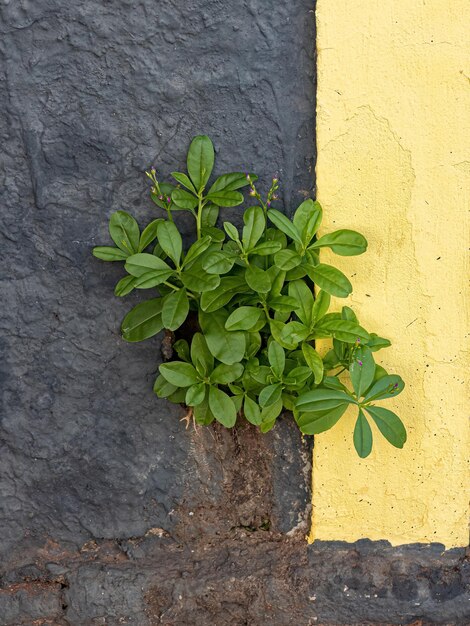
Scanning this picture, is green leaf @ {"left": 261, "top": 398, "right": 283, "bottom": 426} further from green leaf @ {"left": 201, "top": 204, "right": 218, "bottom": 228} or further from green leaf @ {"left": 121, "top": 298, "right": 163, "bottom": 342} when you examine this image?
green leaf @ {"left": 201, "top": 204, "right": 218, "bottom": 228}

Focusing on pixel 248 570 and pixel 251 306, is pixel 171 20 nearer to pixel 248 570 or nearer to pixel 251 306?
pixel 251 306

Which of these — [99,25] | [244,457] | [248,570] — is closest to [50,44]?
[99,25]

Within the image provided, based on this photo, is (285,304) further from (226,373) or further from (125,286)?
(125,286)

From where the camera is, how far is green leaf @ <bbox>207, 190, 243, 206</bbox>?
171 centimetres

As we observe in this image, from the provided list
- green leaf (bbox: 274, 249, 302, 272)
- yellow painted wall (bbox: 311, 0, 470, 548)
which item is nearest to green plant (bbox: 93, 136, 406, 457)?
green leaf (bbox: 274, 249, 302, 272)

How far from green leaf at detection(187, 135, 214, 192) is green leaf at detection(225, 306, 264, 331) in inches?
12.8

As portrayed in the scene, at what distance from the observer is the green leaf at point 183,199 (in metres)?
1.73

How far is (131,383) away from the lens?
6.15 feet

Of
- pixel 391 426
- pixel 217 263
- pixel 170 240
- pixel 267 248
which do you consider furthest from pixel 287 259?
pixel 391 426

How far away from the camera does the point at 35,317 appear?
6.03 ft

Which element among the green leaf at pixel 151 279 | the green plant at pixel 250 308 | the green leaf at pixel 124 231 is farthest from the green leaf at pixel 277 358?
the green leaf at pixel 124 231

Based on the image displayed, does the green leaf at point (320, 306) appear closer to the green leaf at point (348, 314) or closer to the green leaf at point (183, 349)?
the green leaf at point (348, 314)

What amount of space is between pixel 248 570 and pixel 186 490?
0.91 ft

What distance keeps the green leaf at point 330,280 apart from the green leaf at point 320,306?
0.03 m
